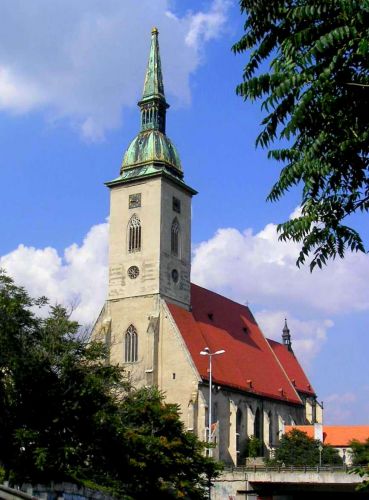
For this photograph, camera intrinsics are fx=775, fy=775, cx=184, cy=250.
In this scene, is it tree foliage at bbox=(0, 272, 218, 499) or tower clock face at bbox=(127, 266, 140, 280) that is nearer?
tree foliage at bbox=(0, 272, 218, 499)

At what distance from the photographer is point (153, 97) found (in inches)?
2889

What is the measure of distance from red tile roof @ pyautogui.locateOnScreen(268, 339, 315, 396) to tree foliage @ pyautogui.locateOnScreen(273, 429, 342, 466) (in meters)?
15.4

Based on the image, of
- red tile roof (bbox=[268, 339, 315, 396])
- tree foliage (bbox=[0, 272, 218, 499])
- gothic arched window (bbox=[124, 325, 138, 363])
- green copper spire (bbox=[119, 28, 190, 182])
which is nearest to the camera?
tree foliage (bbox=[0, 272, 218, 499])

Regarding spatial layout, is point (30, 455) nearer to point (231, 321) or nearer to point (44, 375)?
point (44, 375)

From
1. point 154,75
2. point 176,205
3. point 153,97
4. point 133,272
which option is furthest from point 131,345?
point 154,75

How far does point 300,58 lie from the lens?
35.4 feet

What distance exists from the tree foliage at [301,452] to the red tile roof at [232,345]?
19.3ft

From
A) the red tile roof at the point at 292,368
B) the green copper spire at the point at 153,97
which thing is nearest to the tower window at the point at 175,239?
the green copper spire at the point at 153,97

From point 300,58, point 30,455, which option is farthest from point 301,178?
point 30,455

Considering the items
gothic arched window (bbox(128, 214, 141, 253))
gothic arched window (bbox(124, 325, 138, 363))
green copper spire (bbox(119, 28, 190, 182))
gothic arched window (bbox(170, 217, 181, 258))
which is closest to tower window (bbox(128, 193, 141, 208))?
gothic arched window (bbox(128, 214, 141, 253))

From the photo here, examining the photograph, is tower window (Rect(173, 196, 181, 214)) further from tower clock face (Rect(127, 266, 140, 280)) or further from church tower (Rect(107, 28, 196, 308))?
tower clock face (Rect(127, 266, 140, 280))

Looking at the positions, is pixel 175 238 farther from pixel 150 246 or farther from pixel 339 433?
pixel 339 433

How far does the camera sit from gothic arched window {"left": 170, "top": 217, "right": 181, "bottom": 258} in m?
70.5

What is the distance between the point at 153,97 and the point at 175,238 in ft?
45.1
